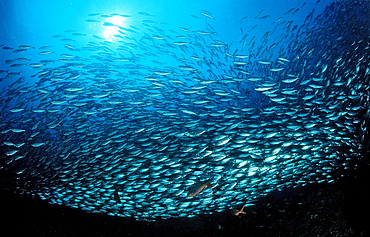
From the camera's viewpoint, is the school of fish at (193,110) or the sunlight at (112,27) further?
the sunlight at (112,27)

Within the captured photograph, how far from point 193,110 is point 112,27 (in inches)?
172

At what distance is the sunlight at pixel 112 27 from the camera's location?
25.9 feet

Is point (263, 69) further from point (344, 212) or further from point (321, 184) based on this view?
point (344, 212)

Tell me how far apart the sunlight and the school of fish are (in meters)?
0.17

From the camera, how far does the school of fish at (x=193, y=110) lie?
23.9ft

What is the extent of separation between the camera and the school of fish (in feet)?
23.9

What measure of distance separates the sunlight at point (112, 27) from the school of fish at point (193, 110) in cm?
17

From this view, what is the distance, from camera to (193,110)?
800 centimetres

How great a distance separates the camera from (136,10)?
312 inches

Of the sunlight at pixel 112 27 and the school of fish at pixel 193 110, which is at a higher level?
the sunlight at pixel 112 27

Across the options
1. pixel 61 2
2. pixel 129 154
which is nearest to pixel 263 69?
pixel 129 154

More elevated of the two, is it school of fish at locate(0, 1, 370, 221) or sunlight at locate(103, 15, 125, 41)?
sunlight at locate(103, 15, 125, 41)

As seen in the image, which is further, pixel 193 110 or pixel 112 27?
pixel 112 27

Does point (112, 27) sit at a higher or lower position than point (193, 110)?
higher
